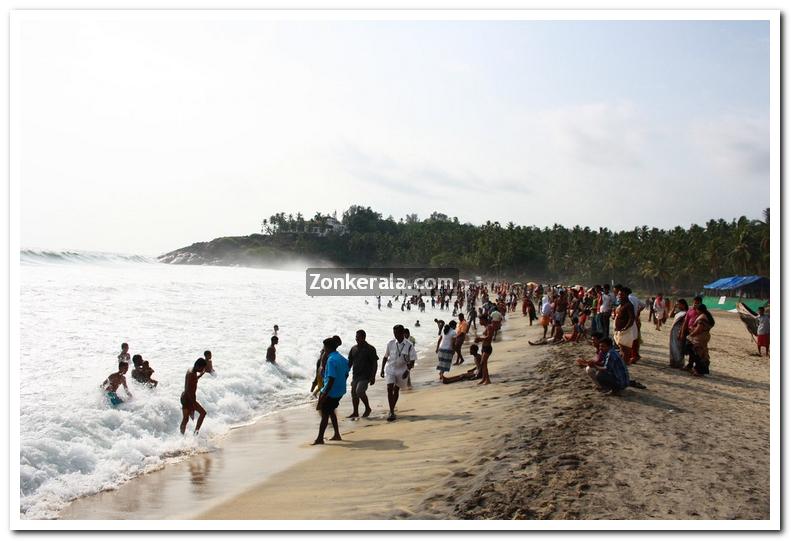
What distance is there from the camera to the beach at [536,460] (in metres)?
5.30

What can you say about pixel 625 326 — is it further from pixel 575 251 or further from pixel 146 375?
pixel 575 251

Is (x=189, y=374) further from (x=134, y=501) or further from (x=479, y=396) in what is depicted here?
(x=479, y=396)

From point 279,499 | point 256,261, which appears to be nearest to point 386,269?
point 256,261

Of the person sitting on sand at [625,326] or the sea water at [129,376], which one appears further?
the person sitting on sand at [625,326]

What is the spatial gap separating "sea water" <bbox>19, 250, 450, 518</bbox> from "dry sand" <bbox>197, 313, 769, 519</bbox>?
261 cm

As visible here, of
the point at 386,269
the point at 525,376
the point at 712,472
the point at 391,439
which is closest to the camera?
the point at 712,472

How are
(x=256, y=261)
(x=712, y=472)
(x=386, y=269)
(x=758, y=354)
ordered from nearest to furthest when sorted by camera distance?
→ (x=712, y=472), (x=758, y=354), (x=386, y=269), (x=256, y=261)

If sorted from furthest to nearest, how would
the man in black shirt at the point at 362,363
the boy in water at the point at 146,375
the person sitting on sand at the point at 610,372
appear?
the boy in water at the point at 146,375, the man in black shirt at the point at 362,363, the person sitting on sand at the point at 610,372

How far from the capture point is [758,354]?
657 inches

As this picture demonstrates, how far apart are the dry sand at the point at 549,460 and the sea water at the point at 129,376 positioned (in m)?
2.61

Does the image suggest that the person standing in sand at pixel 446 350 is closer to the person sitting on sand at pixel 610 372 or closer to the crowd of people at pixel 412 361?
the crowd of people at pixel 412 361

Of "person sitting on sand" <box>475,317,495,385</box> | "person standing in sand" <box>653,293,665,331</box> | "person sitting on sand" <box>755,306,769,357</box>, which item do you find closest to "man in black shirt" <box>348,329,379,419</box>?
"person sitting on sand" <box>475,317,495,385</box>

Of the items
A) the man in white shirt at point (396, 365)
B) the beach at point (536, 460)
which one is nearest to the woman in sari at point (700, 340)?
the beach at point (536, 460)
